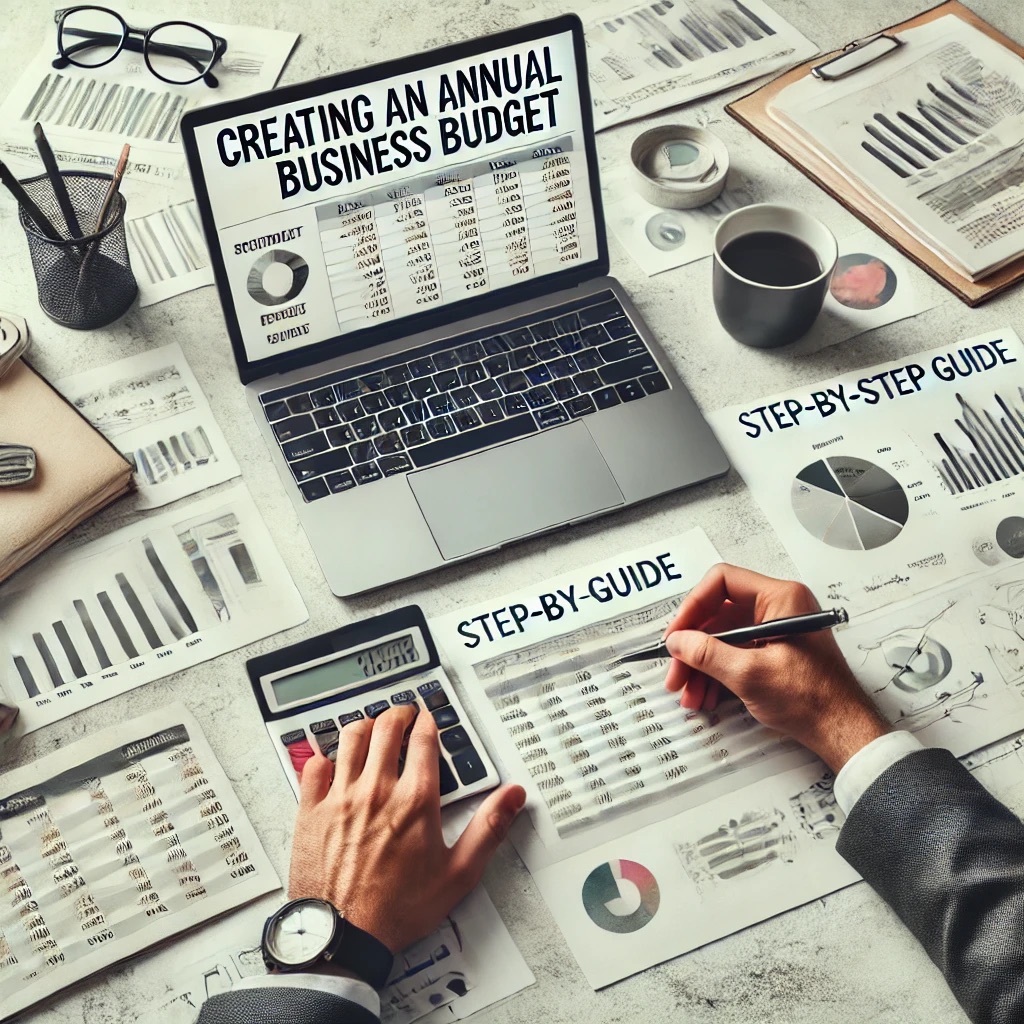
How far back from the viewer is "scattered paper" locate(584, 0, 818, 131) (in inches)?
49.1

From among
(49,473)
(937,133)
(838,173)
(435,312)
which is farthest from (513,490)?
(937,133)

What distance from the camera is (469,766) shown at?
83 cm

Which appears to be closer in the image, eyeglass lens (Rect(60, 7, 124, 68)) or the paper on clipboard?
the paper on clipboard

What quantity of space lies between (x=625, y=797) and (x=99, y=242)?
69 cm

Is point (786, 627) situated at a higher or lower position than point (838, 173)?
lower

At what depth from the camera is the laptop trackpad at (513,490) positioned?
94cm

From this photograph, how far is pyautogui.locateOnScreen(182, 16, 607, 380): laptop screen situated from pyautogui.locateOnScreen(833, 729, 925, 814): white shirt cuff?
51cm

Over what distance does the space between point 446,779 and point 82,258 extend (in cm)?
59

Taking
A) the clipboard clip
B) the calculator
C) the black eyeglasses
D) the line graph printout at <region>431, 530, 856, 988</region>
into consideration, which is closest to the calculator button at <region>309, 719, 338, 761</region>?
the calculator

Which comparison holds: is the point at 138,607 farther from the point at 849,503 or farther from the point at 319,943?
the point at 849,503

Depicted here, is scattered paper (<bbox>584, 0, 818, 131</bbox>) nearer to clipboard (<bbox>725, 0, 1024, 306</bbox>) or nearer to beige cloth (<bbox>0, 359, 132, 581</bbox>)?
clipboard (<bbox>725, 0, 1024, 306</bbox>)

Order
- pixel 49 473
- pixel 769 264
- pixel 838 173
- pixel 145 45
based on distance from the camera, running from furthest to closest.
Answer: pixel 145 45
pixel 838 173
pixel 769 264
pixel 49 473

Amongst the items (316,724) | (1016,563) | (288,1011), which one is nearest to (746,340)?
(1016,563)

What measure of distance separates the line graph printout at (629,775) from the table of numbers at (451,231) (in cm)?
29
